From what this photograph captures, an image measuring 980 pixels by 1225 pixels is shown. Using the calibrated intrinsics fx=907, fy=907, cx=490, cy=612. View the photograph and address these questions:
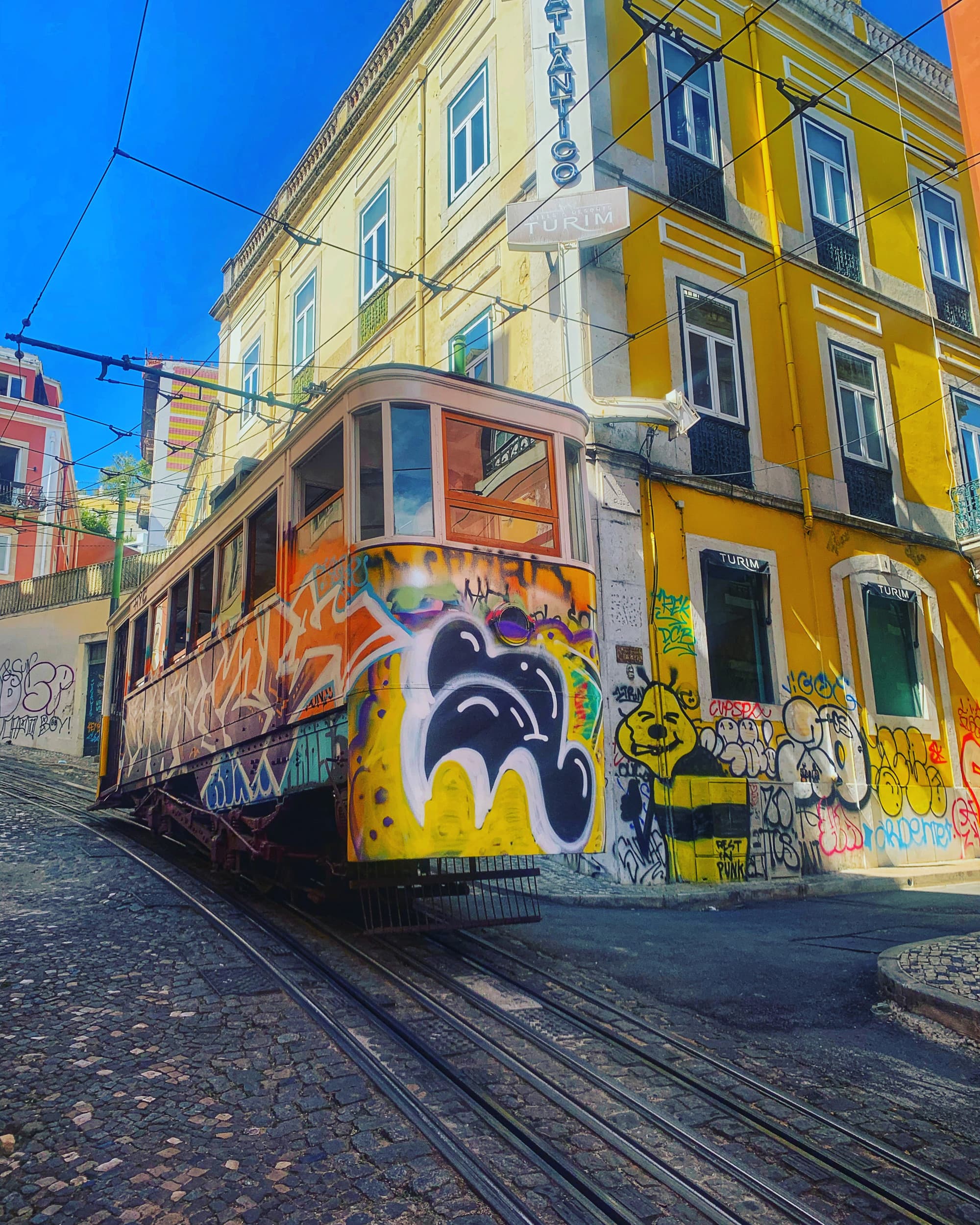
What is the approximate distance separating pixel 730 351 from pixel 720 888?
7326mm

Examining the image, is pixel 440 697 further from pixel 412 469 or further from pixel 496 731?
pixel 412 469

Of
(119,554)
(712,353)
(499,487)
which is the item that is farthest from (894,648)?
(119,554)

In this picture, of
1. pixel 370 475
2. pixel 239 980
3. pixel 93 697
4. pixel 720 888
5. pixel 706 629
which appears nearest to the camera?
pixel 239 980

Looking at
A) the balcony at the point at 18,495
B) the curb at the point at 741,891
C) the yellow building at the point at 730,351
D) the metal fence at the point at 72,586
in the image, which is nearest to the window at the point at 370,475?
the yellow building at the point at 730,351

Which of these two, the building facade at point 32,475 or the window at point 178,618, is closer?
the window at point 178,618

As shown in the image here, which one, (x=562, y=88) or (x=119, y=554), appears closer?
(x=562, y=88)

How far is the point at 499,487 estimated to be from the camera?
20.4ft

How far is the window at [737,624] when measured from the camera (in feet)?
37.7

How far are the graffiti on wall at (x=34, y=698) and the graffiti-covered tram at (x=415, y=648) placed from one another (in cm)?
1954

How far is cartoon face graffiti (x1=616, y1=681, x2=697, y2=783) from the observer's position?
10258 mm

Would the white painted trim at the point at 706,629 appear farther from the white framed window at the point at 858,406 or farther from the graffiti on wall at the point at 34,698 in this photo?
the graffiti on wall at the point at 34,698

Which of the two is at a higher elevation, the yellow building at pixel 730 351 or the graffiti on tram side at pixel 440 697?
the yellow building at pixel 730 351

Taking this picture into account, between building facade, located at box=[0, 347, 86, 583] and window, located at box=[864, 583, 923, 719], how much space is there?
30388 mm

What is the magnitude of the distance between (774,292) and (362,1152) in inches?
513
